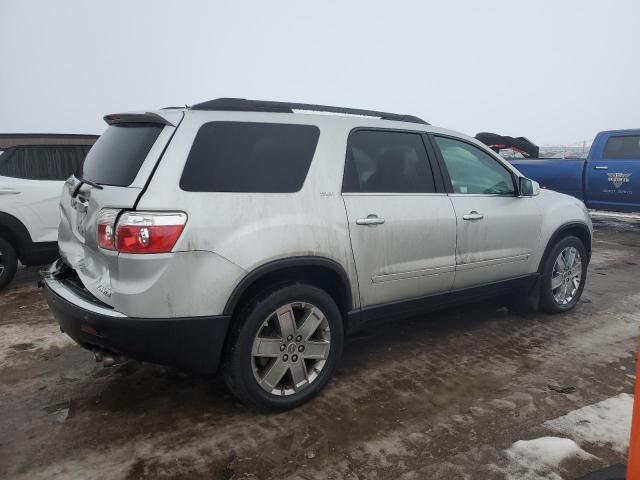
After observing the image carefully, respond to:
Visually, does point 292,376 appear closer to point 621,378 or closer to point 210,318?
point 210,318

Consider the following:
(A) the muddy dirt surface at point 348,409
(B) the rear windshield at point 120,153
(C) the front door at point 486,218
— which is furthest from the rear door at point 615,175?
(B) the rear windshield at point 120,153

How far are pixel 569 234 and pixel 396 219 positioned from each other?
2345mm

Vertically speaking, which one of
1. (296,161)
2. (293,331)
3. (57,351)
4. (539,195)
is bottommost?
(57,351)

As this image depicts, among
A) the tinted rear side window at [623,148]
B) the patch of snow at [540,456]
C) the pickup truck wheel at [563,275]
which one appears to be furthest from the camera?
the tinted rear side window at [623,148]

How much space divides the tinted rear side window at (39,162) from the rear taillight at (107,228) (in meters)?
3.18

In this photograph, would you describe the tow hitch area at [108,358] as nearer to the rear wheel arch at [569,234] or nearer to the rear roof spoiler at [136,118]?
the rear roof spoiler at [136,118]

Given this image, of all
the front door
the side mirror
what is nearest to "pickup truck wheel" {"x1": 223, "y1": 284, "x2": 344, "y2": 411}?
the front door

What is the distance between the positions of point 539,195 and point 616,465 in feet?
8.25

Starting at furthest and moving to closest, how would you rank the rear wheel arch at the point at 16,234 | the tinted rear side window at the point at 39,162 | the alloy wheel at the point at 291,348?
the tinted rear side window at the point at 39,162, the rear wheel arch at the point at 16,234, the alloy wheel at the point at 291,348

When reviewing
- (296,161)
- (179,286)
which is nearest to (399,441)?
(179,286)

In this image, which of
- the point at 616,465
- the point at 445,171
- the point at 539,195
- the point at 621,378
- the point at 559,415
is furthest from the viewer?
the point at 539,195

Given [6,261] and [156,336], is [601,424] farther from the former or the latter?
[6,261]

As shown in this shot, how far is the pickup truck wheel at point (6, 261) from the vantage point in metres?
5.39

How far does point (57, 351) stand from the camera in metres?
3.94
